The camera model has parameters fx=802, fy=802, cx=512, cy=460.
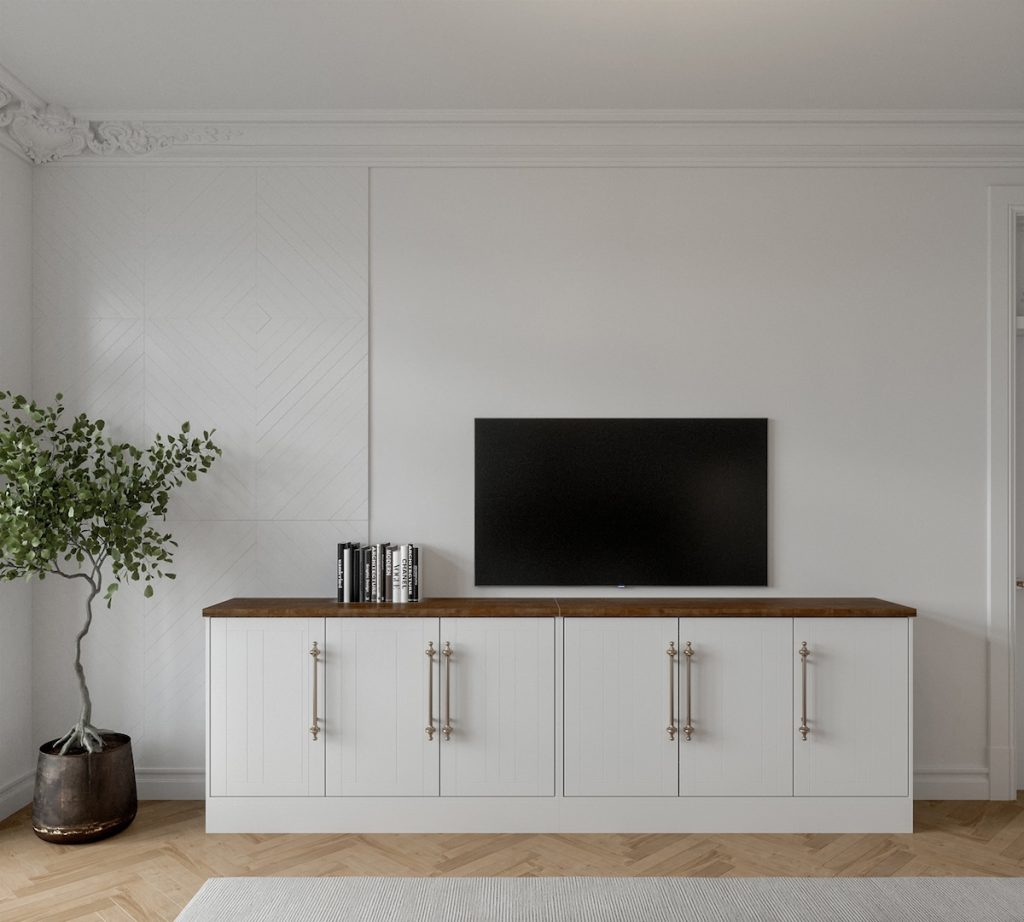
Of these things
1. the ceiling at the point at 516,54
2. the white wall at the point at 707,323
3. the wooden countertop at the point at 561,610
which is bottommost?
the wooden countertop at the point at 561,610

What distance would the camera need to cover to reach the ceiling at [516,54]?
2.70 m

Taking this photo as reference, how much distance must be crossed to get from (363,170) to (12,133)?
→ 4.73 ft

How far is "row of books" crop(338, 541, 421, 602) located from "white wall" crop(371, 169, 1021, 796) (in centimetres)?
20

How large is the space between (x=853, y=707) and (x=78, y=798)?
2.97 meters

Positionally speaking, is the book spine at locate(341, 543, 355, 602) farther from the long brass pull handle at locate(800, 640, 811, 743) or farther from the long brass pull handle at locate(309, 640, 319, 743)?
the long brass pull handle at locate(800, 640, 811, 743)

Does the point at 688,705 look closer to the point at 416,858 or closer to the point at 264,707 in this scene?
the point at 416,858

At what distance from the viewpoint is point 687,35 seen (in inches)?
112

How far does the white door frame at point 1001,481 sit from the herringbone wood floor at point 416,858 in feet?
1.31

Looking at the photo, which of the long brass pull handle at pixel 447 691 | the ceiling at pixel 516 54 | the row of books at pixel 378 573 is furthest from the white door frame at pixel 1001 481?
the row of books at pixel 378 573

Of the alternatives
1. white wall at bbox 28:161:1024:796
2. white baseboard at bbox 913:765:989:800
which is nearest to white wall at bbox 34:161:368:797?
white wall at bbox 28:161:1024:796

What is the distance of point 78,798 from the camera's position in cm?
300

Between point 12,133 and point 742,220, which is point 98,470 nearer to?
point 12,133

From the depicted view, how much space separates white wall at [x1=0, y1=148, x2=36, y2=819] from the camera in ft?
10.9

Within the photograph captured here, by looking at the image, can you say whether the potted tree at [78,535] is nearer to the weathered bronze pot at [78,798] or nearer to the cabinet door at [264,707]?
the weathered bronze pot at [78,798]
